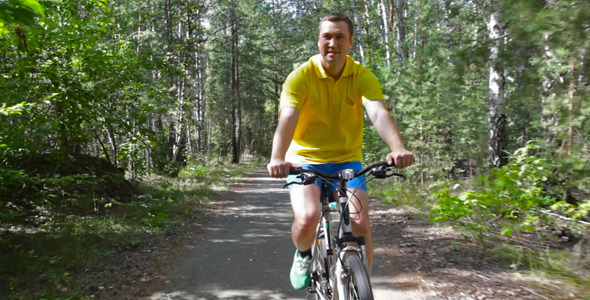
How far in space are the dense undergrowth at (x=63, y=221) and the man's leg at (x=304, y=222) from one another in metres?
2.20

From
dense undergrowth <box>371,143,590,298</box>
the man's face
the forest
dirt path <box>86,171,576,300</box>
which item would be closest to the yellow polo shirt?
the man's face

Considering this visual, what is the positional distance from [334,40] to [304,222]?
1.30 m

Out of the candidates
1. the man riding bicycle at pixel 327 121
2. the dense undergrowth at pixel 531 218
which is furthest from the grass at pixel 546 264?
the man riding bicycle at pixel 327 121

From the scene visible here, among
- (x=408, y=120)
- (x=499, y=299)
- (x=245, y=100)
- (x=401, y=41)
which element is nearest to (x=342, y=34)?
(x=499, y=299)

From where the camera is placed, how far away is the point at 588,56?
3.35 meters

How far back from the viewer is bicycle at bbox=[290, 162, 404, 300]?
6.66ft

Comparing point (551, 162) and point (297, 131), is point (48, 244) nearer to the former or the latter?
point (297, 131)

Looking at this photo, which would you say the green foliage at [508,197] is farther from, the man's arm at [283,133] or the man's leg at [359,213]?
the man's arm at [283,133]

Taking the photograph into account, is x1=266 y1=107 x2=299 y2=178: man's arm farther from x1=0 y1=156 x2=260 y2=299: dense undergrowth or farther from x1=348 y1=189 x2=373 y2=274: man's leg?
x1=0 y1=156 x2=260 y2=299: dense undergrowth

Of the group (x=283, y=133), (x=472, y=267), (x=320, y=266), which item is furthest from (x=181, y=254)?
(x=472, y=267)

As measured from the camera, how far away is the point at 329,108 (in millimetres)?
2762

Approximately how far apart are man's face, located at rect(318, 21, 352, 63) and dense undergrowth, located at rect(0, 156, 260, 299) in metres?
3.13

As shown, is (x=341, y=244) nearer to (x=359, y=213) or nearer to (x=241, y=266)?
(x=359, y=213)

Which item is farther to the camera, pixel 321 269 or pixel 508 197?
pixel 508 197
